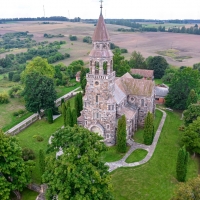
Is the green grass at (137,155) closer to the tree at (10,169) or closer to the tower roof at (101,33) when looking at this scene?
the tree at (10,169)

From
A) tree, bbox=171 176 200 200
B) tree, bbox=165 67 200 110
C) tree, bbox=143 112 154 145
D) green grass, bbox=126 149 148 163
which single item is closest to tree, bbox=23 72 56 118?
tree, bbox=143 112 154 145

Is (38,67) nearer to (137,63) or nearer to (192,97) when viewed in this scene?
(137,63)

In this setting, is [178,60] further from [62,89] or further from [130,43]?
[62,89]

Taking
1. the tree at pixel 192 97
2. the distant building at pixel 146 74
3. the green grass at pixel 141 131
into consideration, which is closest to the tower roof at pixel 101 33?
the green grass at pixel 141 131

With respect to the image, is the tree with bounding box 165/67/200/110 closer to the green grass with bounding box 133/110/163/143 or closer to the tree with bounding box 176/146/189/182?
the green grass with bounding box 133/110/163/143

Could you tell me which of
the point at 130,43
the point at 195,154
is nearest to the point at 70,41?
the point at 130,43

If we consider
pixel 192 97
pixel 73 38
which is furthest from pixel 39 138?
pixel 73 38
